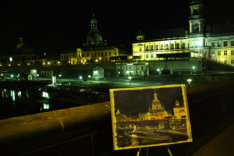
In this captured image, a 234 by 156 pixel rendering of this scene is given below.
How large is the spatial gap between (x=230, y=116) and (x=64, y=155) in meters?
5.39

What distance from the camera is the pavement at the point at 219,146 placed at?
4.04m

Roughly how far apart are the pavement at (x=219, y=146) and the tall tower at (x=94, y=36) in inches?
4640

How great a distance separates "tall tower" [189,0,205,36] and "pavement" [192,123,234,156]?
228 ft

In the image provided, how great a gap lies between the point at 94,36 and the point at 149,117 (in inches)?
4862

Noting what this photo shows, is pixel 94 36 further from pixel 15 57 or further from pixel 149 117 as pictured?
pixel 149 117

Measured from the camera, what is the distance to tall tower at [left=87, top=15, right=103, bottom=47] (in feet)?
401

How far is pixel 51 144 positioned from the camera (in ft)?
7.89

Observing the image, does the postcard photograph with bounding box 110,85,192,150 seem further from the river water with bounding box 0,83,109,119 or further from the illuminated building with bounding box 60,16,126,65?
the illuminated building with bounding box 60,16,126,65

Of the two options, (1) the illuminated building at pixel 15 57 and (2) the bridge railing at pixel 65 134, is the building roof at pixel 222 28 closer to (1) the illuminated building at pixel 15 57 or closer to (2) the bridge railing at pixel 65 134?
(2) the bridge railing at pixel 65 134

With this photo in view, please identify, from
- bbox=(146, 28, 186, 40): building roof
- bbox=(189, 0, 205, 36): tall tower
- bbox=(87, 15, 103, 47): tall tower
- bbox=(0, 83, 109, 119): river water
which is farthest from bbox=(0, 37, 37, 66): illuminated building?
bbox=(189, 0, 205, 36): tall tower

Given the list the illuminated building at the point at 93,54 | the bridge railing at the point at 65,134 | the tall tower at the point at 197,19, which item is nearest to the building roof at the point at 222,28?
the tall tower at the point at 197,19

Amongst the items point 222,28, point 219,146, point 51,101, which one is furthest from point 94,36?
point 219,146

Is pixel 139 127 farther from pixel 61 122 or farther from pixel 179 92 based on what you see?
pixel 61 122

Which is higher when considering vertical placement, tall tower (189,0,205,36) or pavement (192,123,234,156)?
tall tower (189,0,205,36)
